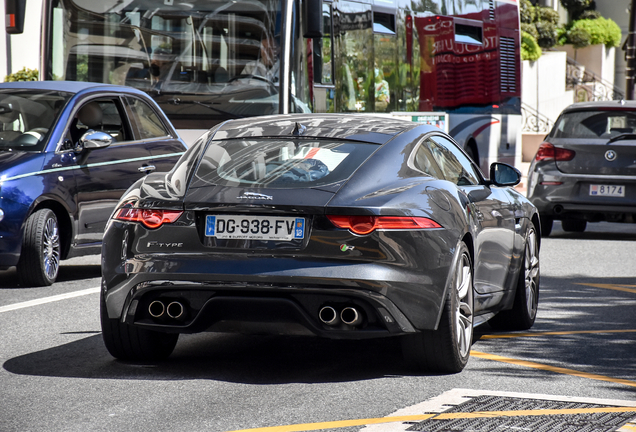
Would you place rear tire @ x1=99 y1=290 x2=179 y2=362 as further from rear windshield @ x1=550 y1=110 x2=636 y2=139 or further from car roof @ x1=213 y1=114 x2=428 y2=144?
rear windshield @ x1=550 y1=110 x2=636 y2=139

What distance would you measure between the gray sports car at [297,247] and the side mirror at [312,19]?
641 centimetres

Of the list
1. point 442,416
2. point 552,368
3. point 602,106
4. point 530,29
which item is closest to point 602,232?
point 602,106

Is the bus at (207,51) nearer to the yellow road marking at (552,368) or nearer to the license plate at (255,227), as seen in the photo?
the yellow road marking at (552,368)

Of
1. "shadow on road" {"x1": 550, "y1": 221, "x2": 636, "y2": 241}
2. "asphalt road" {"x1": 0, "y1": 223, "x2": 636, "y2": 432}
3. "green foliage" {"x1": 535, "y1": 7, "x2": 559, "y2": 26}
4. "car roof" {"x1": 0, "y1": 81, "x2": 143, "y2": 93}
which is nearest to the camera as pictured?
"asphalt road" {"x1": 0, "y1": 223, "x2": 636, "y2": 432}

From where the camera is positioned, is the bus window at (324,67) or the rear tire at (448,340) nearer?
the rear tire at (448,340)

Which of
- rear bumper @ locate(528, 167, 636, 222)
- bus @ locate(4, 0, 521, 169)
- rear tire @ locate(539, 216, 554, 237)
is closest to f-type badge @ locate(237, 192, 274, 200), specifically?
bus @ locate(4, 0, 521, 169)

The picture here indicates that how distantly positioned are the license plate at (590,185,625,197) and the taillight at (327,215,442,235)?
8.40 m

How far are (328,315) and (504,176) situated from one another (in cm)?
212

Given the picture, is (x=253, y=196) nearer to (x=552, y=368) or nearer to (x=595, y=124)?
(x=552, y=368)

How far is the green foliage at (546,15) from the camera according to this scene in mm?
41531

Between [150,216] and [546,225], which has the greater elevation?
[150,216]

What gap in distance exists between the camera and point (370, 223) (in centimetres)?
523

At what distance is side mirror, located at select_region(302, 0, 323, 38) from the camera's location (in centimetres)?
1217

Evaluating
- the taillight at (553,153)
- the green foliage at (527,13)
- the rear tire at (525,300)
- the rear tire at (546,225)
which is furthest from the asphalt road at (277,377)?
the green foliage at (527,13)
